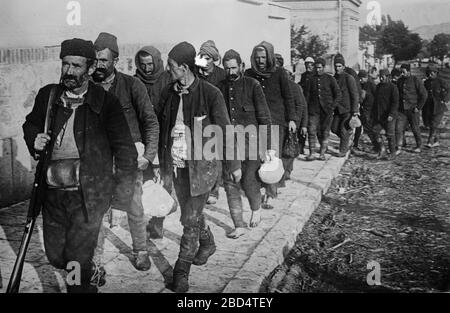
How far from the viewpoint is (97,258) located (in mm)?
4375

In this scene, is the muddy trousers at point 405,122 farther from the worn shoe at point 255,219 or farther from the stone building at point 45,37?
the worn shoe at point 255,219

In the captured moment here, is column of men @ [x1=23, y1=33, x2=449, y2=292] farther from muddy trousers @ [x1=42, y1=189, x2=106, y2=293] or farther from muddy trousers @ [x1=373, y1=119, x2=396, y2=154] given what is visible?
muddy trousers @ [x1=373, y1=119, x2=396, y2=154]

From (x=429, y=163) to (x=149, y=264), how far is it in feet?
23.9

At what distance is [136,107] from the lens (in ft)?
15.3

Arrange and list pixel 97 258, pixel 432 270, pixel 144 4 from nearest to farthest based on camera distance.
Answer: pixel 97 258 < pixel 432 270 < pixel 144 4

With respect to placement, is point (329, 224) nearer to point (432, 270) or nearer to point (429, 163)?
point (432, 270)

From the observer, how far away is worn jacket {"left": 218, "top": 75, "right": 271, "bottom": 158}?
5.86 m

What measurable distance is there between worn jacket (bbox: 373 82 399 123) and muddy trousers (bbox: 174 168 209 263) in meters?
7.00

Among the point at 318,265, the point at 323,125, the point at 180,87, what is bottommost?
the point at 318,265

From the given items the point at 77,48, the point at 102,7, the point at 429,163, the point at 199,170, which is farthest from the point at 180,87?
the point at 429,163

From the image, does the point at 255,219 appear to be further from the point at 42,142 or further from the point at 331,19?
the point at 331,19

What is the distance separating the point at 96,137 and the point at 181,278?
1.27 m

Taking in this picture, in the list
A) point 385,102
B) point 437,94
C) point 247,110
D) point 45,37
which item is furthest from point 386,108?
point 45,37

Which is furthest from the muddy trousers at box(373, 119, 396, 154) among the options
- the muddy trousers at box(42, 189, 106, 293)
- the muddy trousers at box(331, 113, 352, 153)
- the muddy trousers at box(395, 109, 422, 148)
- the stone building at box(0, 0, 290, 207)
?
the muddy trousers at box(42, 189, 106, 293)
